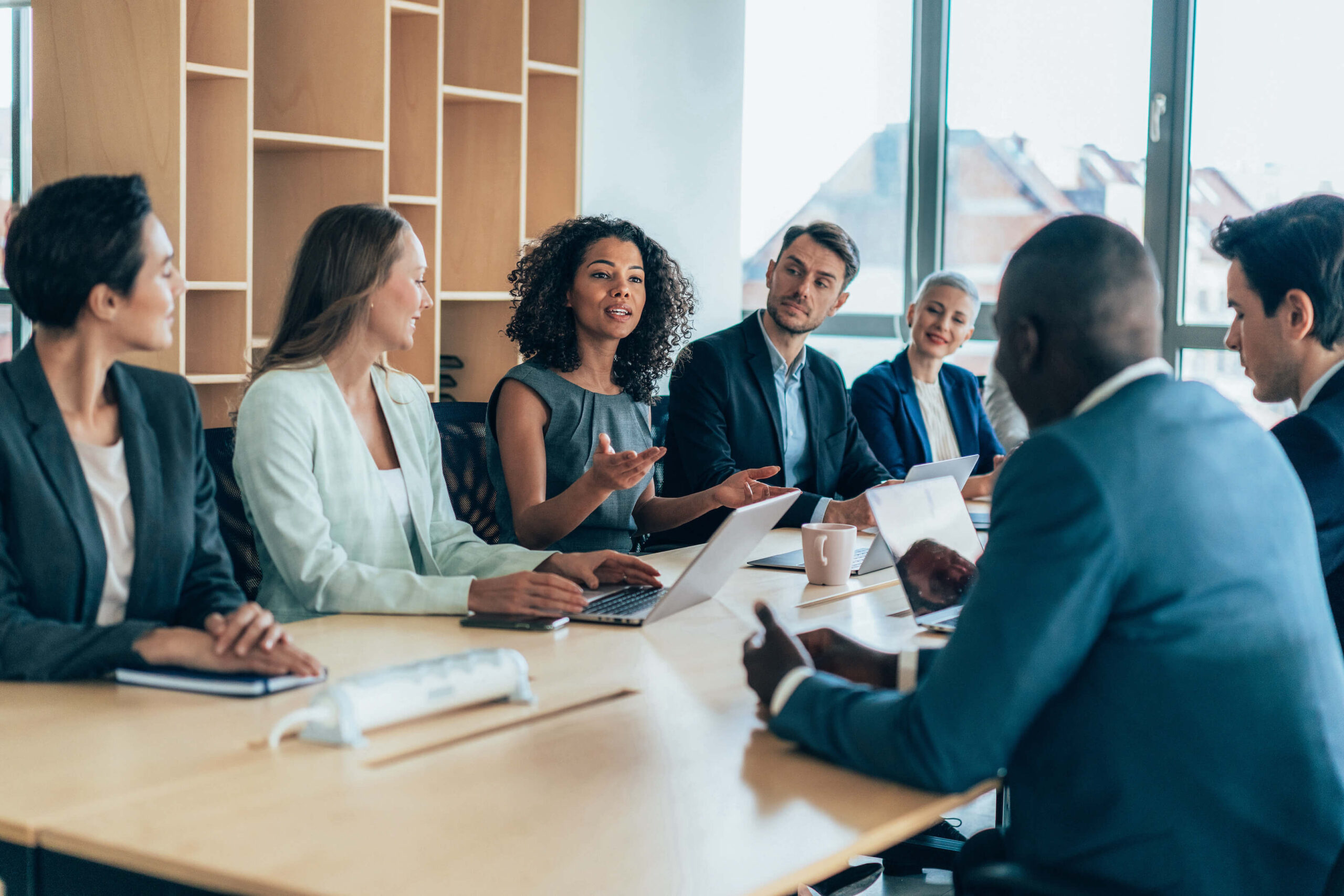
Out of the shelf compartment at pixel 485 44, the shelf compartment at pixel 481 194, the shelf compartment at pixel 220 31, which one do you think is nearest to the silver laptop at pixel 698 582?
the shelf compartment at pixel 220 31

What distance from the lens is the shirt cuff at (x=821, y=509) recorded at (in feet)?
9.84

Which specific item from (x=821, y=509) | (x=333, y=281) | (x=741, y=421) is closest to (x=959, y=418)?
(x=741, y=421)

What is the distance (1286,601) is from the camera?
50.5 inches

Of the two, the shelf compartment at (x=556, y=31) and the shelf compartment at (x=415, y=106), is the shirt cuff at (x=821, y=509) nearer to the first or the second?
the shelf compartment at (x=415, y=106)

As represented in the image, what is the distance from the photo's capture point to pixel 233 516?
225 cm

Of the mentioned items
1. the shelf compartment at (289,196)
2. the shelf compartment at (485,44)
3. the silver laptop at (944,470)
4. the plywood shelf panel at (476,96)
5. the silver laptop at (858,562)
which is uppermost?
the shelf compartment at (485,44)

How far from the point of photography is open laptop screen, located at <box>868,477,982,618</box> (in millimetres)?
2045

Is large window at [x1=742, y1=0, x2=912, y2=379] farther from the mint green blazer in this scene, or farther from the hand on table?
the hand on table

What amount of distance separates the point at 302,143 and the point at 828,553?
2296 mm

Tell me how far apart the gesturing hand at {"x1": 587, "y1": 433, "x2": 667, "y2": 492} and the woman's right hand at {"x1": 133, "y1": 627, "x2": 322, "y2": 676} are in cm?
83

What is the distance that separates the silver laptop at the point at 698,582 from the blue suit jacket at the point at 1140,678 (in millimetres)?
635

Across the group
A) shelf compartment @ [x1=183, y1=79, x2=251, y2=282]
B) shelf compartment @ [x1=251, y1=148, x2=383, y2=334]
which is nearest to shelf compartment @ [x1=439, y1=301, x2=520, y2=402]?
shelf compartment @ [x1=251, y1=148, x2=383, y2=334]

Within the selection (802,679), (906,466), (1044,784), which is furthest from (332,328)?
(906,466)

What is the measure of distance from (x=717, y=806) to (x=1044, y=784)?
1.06 ft
